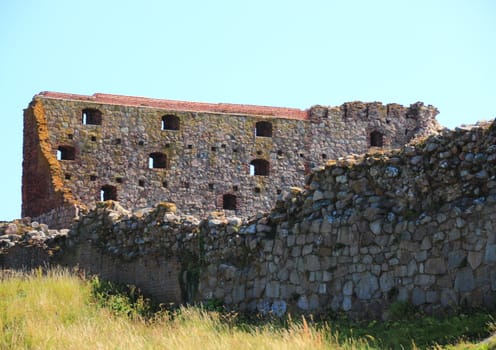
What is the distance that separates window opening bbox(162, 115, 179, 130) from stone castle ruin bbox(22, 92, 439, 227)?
0.04m

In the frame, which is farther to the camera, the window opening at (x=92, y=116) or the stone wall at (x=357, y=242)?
the window opening at (x=92, y=116)

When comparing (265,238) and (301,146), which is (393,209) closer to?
(265,238)

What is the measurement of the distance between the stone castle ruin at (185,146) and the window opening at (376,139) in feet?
0.15

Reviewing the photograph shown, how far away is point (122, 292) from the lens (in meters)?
18.5

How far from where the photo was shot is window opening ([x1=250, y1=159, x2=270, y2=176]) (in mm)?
33844

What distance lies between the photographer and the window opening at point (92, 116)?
32469 mm

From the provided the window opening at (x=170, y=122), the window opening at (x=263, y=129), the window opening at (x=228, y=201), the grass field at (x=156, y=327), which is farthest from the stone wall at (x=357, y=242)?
the window opening at (x=263, y=129)

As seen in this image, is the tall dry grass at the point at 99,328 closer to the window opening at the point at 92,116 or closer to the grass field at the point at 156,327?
the grass field at the point at 156,327

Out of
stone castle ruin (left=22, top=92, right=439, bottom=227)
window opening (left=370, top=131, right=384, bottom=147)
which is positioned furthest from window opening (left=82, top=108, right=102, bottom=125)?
window opening (left=370, top=131, right=384, bottom=147)

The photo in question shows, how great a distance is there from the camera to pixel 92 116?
32562mm

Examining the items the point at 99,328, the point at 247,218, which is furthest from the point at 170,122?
the point at 99,328

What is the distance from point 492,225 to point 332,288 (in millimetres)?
3099

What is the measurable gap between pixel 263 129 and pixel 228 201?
3024 millimetres

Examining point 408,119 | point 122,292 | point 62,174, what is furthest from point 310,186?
point 408,119
